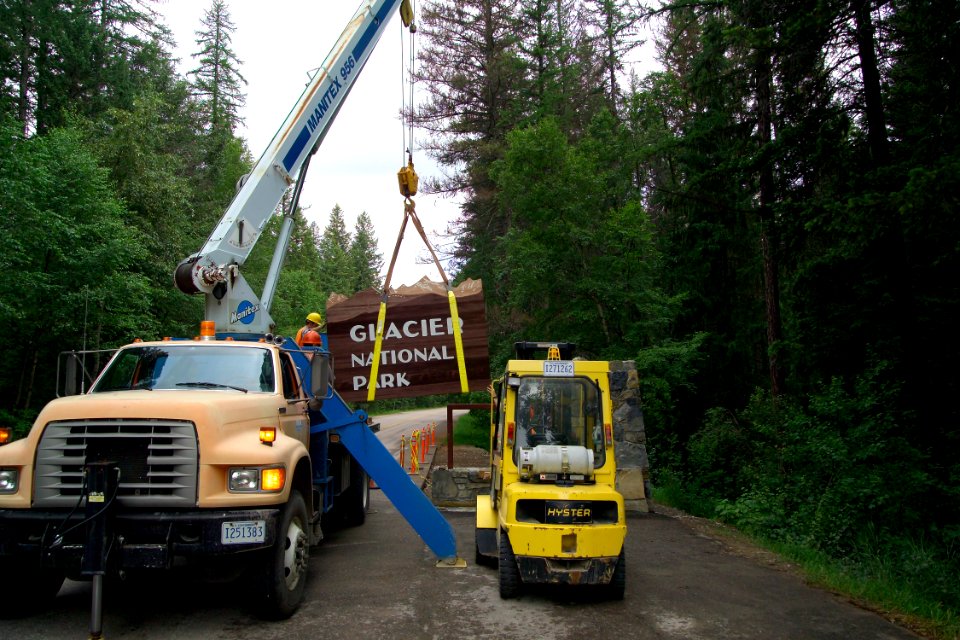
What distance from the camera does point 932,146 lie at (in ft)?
34.3

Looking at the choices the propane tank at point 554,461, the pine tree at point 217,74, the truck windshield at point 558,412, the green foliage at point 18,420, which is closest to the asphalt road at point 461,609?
the propane tank at point 554,461

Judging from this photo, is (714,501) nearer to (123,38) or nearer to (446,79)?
(446,79)

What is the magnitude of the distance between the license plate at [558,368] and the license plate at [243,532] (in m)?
3.36

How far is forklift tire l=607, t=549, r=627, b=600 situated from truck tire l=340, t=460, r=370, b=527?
5.07 meters

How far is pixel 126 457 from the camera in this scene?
5.57m

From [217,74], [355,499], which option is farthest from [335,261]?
[355,499]

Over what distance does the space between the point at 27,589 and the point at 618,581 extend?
5398 millimetres

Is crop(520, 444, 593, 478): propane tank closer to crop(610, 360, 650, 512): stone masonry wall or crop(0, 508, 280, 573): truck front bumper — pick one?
crop(0, 508, 280, 573): truck front bumper

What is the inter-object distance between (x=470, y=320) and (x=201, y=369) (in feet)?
10.4

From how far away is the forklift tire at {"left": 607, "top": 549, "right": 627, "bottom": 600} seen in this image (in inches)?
271

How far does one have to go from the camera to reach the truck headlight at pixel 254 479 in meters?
5.65

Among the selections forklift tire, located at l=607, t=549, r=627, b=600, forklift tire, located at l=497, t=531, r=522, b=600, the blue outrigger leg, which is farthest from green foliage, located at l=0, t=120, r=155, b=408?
forklift tire, located at l=607, t=549, r=627, b=600

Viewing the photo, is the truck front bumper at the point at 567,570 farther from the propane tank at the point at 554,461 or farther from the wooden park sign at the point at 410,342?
the wooden park sign at the point at 410,342

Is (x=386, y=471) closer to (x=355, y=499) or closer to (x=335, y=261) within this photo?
(x=355, y=499)
